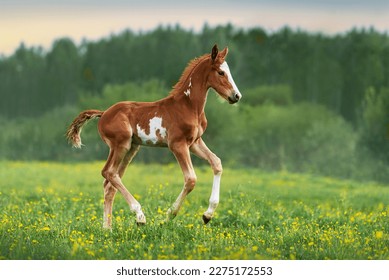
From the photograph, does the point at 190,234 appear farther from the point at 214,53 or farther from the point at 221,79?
the point at 214,53

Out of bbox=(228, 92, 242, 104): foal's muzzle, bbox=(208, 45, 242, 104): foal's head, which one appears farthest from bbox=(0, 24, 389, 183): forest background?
bbox=(228, 92, 242, 104): foal's muzzle

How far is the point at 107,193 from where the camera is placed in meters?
9.99

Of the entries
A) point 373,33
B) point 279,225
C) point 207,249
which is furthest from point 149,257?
point 373,33

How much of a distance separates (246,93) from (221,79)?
27.1 m

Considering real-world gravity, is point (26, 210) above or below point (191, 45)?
below

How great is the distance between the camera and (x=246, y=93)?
36.3m

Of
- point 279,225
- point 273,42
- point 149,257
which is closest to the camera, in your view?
point 149,257

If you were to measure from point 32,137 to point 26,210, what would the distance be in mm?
24266

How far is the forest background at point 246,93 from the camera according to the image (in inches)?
1174

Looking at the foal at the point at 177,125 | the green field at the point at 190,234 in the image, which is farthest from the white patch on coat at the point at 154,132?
the green field at the point at 190,234

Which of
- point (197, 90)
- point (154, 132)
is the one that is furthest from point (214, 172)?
point (197, 90)

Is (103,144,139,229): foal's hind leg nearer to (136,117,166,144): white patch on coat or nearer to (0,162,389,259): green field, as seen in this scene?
(0,162,389,259): green field

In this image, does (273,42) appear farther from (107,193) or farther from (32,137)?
(107,193)

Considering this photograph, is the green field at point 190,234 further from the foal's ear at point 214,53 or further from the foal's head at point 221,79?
the foal's ear at point 214,53
